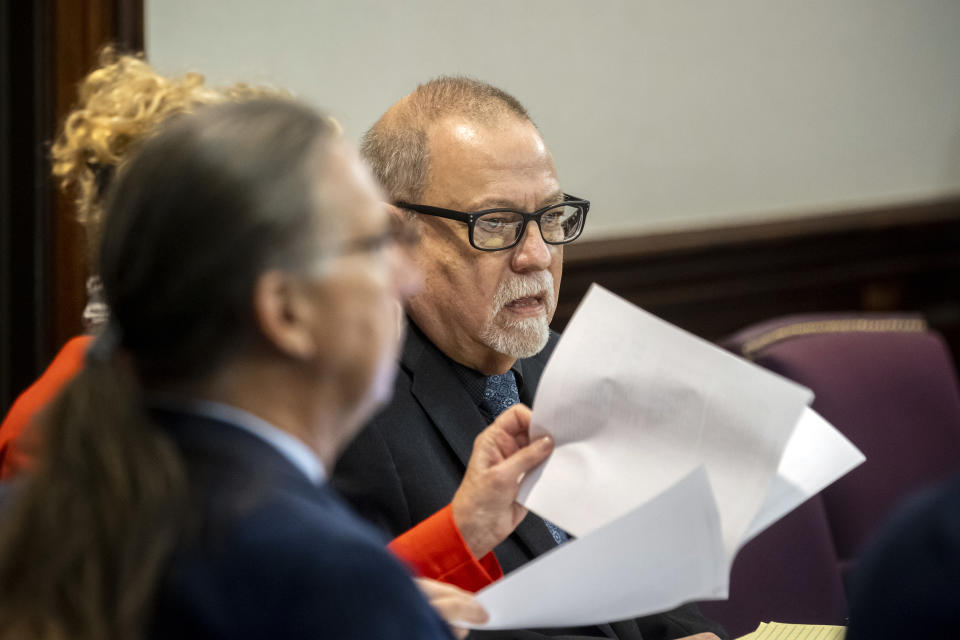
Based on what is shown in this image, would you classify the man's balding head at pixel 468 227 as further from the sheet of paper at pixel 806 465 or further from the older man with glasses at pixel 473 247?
the sheet of paper at pixel 806 465

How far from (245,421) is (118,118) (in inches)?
41.2

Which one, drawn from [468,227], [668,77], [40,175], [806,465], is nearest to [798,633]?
[806,465]

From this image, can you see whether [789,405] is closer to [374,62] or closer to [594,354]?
[594,354]

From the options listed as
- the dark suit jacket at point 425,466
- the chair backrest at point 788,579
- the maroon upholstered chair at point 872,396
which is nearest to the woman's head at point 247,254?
the dark suit jacket at point 425,466

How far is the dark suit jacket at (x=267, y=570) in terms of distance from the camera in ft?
2.38

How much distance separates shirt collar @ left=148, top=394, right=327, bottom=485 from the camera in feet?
2.64

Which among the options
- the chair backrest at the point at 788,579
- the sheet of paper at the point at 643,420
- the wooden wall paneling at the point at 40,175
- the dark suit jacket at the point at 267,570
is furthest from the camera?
the wooden wall paneling at the point at 40,175

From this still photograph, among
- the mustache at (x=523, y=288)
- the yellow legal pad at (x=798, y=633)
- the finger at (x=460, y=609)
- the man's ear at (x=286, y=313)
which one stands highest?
the man's ear at (x=286, y=313)

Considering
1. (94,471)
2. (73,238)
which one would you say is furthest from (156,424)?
(73,238)

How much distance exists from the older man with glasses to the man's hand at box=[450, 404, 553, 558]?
28 cm

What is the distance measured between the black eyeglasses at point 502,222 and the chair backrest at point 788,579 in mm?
706

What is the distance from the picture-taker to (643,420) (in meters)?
1.22

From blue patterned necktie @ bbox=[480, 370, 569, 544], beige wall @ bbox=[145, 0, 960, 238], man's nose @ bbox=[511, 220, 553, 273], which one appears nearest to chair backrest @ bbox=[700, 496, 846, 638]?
blue patterned necktie @ bbox=[480, 370, 569, 544]

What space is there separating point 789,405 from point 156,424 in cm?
62
